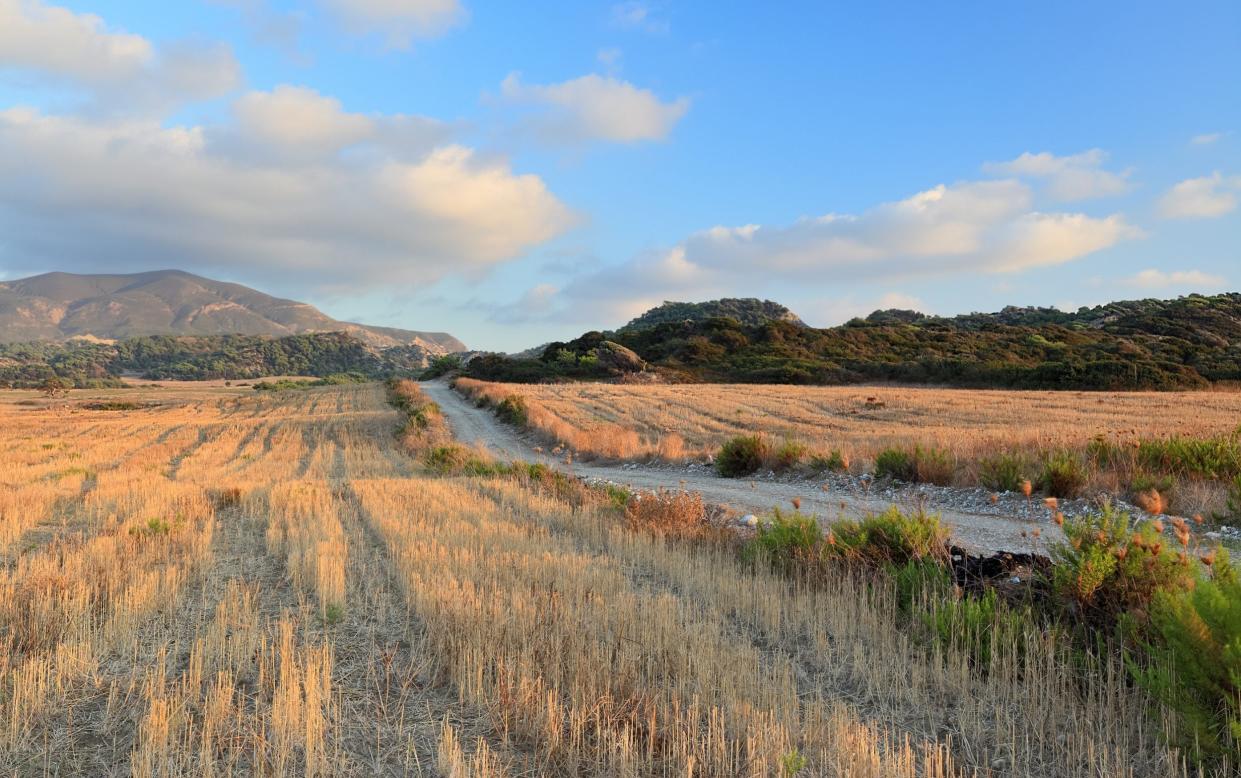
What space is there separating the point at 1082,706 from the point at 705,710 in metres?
2.42

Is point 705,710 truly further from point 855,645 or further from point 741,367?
point 741,367

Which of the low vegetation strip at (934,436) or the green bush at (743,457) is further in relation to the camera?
the green bush at (743,457)

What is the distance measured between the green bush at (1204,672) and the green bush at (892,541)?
282cm

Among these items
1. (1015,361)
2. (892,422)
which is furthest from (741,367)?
(892,422)

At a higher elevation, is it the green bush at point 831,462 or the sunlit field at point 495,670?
the green bush at point 831,462

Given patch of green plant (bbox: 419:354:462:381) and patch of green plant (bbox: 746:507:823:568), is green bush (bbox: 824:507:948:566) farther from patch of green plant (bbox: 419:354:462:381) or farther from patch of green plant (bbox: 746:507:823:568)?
patch of green plant (bbox: 419:354:462:381)

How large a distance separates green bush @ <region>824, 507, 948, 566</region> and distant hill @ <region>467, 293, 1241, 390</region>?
4761cm

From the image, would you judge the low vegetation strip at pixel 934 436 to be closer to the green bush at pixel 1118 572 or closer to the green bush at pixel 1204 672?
the green bush at pixel 1118 572

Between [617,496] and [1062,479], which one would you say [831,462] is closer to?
[1062,479]

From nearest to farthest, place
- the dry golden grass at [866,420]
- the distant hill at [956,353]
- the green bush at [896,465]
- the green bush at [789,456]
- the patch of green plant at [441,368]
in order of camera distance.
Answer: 1. the green bush at [896,465]
2. the green bush at [789,456]
3. the dry golden grass at [866,420]
4. the distant hill at [956,353]
5. the patch of green plant at [441,368]

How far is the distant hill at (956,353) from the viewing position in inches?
1884

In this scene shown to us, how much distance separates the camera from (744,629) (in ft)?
19.5

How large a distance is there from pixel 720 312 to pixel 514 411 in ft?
335

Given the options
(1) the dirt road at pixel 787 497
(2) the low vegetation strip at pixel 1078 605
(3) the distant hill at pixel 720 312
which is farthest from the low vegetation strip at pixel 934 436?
(3) the distant hill at pixel 720 312
